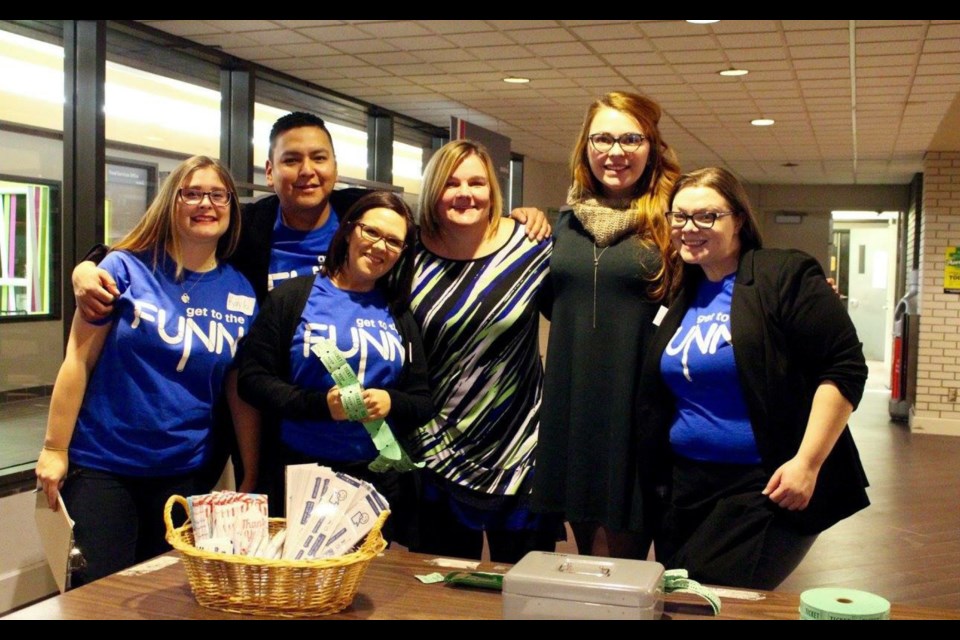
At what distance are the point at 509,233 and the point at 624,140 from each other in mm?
409

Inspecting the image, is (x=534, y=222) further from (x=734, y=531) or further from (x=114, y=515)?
(x=114, y=515)

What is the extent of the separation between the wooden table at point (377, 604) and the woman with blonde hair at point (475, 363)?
748 mm

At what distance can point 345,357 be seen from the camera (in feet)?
7.27

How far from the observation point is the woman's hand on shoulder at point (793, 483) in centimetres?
201

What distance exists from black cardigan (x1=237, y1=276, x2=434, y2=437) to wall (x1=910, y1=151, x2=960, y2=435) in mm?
8766

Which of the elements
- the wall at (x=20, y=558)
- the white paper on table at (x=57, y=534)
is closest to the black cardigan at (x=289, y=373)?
the white paper on table at (x=57, y=534)

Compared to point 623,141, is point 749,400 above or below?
below

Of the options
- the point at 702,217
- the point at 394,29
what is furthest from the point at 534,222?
the point at 394,29

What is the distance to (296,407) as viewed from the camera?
85.3 inches

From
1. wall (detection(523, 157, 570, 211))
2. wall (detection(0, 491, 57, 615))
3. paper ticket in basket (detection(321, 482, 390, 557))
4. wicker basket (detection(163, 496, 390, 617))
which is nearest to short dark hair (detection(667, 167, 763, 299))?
paper ticket in basket (detection(321, 482, 390, 557))

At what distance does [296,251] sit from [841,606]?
1.70 meters
